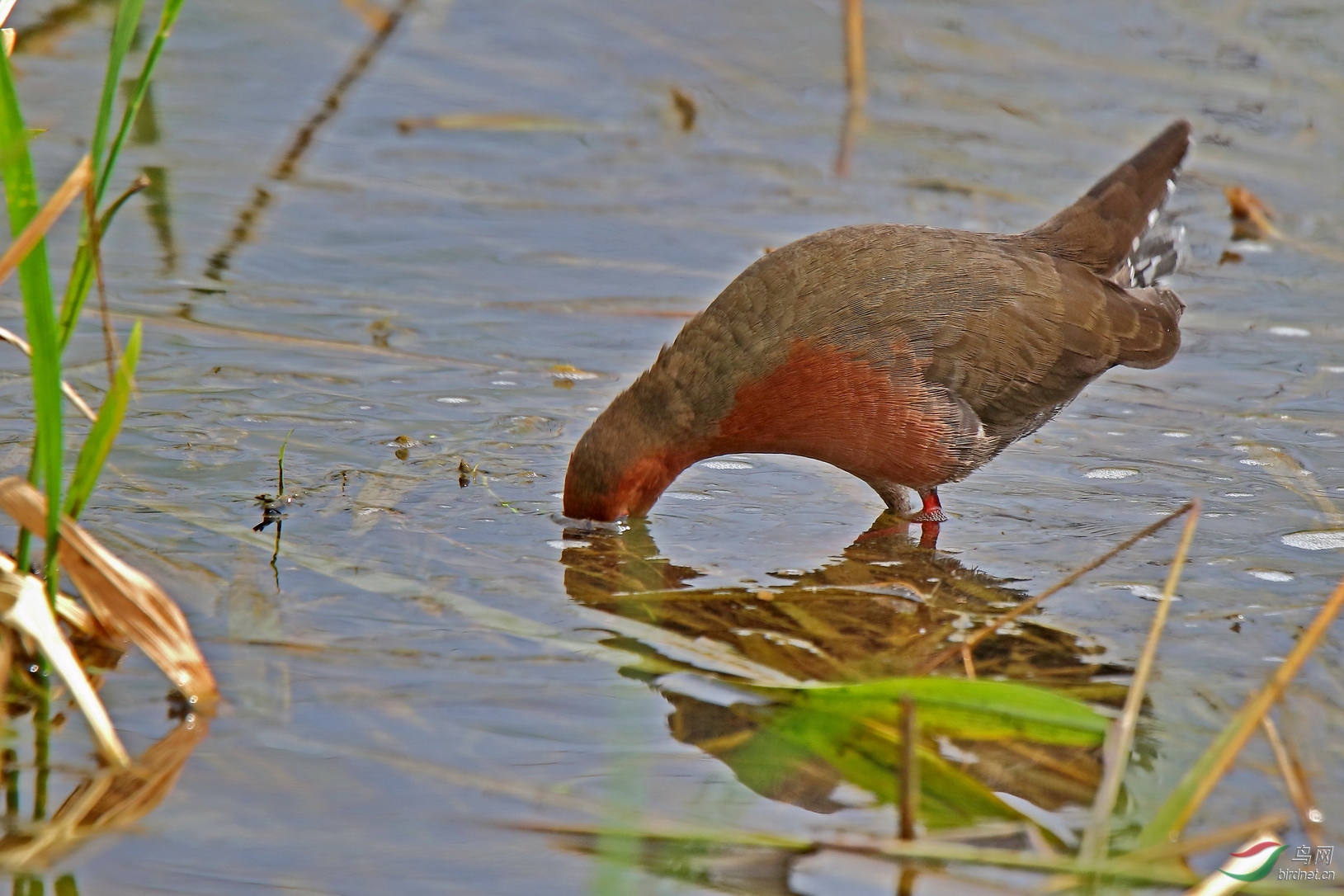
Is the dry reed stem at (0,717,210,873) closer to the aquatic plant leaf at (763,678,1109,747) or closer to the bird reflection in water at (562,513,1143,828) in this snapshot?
the bird reflection in water at (562,513,1143,828)

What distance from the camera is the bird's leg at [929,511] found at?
17.2 ft

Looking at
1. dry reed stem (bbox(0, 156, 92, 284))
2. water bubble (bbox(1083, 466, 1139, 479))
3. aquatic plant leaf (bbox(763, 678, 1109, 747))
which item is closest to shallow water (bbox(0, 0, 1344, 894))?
water bubble (bbox(1083, 466, 1139, 479))

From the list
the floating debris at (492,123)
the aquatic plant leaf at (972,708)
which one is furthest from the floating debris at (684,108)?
the aquatic plant leaf at (972,708)

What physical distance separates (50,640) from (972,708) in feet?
5.83

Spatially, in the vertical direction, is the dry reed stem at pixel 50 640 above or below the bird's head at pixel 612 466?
above

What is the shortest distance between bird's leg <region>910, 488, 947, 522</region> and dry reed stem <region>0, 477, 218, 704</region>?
261cm

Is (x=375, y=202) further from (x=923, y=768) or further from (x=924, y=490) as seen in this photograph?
(x=923, y=768)

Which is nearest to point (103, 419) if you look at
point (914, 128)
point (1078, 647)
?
point (1078, 647)

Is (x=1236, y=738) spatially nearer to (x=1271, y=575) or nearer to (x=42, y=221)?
(x=1271, y=575)

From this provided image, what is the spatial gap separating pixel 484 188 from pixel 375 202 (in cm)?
57

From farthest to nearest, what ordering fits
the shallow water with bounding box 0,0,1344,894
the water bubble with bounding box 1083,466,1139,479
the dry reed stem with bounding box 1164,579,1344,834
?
the water bubble with bounding box 1083,466,1139,479
the shallow water with bounding box 0,0,1344,894
the dry reed stem with bounding box 1164,579,1344,834

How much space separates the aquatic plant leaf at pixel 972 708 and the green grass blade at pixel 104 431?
5.10 feet

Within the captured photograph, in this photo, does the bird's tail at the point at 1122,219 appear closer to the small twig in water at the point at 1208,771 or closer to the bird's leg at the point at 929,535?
the bird's leg at the point at 929,535

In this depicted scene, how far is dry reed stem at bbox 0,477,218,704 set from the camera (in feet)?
10.5
